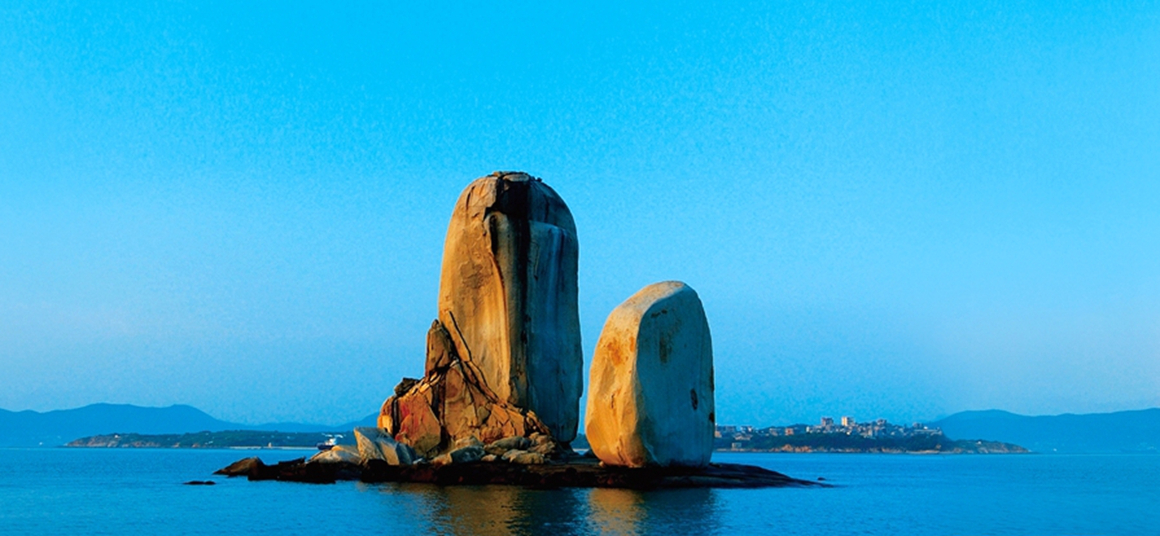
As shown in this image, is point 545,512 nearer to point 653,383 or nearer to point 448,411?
point 653,383

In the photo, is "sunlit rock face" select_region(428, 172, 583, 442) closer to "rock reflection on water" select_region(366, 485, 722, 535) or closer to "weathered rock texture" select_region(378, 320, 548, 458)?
"weathered rock texture" select_region(378, 320, 548, 458)

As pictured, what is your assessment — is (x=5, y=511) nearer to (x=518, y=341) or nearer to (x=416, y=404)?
(x=416, y=404)

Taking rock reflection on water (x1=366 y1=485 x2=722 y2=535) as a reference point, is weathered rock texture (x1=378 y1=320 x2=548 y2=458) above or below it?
above

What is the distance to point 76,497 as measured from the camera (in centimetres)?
4456

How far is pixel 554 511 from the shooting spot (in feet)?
101

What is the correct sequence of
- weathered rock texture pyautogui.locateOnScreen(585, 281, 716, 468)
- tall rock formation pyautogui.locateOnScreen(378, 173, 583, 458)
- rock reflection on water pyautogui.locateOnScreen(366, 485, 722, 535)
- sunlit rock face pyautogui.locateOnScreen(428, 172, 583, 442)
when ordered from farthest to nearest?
sunlit rock face pyautogui.locateOnScreen(428, 172, 583, 442)
tall rock formation pyautogui.locateOnScreen(378, 173, 583, 458)
weathered rock texture pyautogui.locateOnScreen(585, 281, 716, 468)
rock reflection on water pyautogui.locateOnScreen(366, 485, 722, 535)

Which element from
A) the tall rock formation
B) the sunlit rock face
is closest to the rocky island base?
the tall rock formation

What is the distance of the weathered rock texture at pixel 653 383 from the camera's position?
3662cm

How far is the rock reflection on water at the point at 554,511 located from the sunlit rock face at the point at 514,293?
10133 millimetres

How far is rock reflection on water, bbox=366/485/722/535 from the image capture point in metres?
26.9

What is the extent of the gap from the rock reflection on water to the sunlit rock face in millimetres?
10133

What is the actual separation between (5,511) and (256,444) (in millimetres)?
150205

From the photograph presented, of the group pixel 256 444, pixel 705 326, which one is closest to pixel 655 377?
pixel 705 326

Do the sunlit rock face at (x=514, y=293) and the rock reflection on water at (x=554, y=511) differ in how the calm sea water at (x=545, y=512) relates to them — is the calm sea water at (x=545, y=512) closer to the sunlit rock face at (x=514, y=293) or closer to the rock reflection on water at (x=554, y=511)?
the rock reflection on water at (x=554, y=511)
